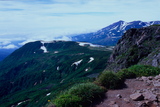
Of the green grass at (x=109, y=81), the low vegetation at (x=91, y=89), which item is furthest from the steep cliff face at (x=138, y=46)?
the green grass at (x=109, y=81)

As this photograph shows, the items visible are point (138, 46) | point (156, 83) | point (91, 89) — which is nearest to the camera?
point (91, 89)

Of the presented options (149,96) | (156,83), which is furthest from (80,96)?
(156,83)

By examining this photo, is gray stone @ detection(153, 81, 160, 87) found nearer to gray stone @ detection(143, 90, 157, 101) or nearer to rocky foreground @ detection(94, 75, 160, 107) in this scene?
rocky foreground @ detection(94, 75, 160, 107)

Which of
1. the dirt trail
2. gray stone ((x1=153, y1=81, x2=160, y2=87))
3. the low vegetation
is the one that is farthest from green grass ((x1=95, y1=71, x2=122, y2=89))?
gray stone ((x1=153, y1=81, x2=160, y2=87))

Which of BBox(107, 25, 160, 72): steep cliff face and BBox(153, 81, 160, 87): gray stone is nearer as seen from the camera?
BBox(153, 81, 160, 87): gray stone

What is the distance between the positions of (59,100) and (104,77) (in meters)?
4.49

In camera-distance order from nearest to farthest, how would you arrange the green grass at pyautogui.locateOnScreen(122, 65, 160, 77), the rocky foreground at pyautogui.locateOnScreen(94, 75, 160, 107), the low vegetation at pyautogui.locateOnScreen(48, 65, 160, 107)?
the low vegetation at pyautogui.locateOnScreen(48, 65, 160, 107), the rocky foreground at pyautogui.locateOnScreen(94, 75, 160, 107), the green grass at pyautogui.locateOnScreen(122, 65, 160, 77)

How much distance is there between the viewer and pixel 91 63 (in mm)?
161125

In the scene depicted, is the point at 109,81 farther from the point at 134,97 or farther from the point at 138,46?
the point at 138,46

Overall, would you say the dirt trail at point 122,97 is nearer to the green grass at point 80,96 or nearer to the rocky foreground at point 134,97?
the rocky foreground at point 134,97

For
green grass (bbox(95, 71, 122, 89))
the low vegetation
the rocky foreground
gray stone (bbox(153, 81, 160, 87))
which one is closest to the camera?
the low vegetation

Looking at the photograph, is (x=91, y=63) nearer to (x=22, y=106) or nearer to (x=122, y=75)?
(x=22, y=106)

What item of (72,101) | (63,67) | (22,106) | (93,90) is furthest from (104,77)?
(63,67)

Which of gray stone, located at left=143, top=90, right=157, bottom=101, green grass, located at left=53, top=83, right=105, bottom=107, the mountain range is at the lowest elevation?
the mountain range
